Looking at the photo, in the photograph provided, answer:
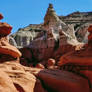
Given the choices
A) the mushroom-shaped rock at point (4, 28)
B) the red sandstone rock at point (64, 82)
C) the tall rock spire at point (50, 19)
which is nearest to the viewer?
the red sandstone rock at point (64, 82)

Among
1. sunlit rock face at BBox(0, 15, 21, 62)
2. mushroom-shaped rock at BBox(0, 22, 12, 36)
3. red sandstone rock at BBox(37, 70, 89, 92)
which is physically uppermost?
mushroom-shaped rock at BBox(0, 22, 12, 36)

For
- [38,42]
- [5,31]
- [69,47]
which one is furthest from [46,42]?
[5,31]

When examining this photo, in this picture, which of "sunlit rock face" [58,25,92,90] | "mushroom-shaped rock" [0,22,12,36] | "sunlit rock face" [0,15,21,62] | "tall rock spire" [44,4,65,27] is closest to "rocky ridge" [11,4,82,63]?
"tall rock spire" [44,4,65,27]

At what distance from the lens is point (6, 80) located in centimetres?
500

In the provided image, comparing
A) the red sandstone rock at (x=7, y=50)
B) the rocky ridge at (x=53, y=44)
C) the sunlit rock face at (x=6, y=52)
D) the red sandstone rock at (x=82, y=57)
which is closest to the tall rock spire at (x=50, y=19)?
the rocky ridge at (x=53, y=44)

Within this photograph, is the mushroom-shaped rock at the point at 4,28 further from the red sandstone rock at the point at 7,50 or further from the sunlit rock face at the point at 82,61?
the sunlit rock face at the point at 82,61

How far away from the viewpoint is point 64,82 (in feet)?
20.9

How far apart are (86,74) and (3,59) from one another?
4043 mm

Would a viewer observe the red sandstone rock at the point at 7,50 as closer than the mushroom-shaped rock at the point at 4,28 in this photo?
Yes

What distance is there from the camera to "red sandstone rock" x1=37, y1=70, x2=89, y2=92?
20.6ft

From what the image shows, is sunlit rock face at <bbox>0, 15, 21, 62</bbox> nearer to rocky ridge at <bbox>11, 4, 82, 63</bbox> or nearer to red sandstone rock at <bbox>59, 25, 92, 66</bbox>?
red sandstone rock at <bbox>59, 25, 92, 66</bbox>

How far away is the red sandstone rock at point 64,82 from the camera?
628 centimetres

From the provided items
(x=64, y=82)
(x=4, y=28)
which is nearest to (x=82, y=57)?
(x=64, y=82)

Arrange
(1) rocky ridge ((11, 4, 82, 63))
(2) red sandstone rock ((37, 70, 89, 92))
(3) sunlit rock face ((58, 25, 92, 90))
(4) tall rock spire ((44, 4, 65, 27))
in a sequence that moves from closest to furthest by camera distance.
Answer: (2) red sandstone rock ((37, 70, 89, 92)) < (3) sunlit rock face ((58, 25, 92, 90)) < (1) rocky ridge ((11, 4, 82, 63)) < (4) tall rock spire ((44, 4, 65, 27))
